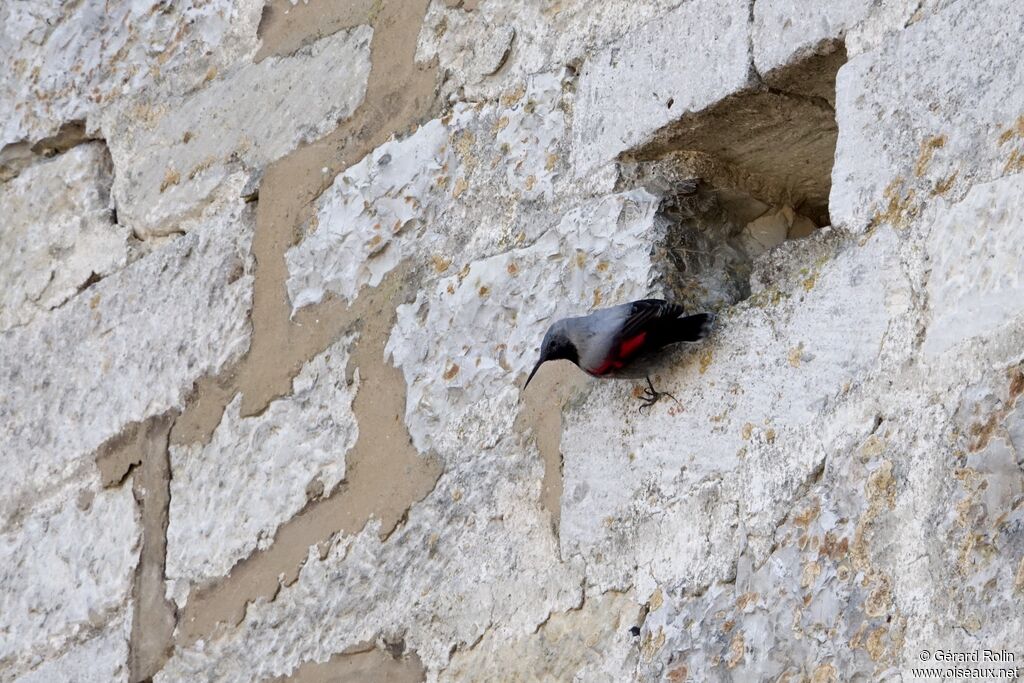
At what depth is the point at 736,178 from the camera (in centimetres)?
245

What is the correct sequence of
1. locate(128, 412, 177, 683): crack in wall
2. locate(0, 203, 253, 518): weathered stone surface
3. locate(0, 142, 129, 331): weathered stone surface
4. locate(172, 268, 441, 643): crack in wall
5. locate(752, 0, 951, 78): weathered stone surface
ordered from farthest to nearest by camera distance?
locate(0, 142, 129, 331): weathered stone surface → locate(0, 203, 253, 518): weathered stone surface → locate(128, 412, 177, 683): crack in wall → locate(172, 268, 441, 643): crack in wall → locate(752, 0, 951, 78): weathered stone surface

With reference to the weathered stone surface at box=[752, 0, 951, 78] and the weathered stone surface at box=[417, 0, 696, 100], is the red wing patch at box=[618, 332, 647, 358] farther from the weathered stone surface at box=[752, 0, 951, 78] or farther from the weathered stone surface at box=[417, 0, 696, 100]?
the weathered stone surface at box=[417, 0, 696, 100]

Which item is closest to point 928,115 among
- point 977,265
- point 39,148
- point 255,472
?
point 977,265

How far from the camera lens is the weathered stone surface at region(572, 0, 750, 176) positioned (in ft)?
7.45

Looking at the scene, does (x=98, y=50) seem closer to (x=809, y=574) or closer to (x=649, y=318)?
(x=649, y=318)

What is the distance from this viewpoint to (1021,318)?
1.82 m

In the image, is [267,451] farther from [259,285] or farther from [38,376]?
[38,376]

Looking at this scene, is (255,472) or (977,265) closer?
→ (977,265)

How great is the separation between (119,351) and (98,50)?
2.45 feet

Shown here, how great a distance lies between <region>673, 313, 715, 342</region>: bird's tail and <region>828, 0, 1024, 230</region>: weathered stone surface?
0.80 ft

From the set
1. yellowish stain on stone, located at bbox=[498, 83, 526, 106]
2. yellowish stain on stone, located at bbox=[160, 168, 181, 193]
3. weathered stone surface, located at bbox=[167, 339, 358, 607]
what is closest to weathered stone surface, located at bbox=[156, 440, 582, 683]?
weathered stone surface, located at bbox=[167, 339, 358, 607]

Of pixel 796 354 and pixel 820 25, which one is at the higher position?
pixel 820 25

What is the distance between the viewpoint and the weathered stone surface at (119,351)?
301 cm

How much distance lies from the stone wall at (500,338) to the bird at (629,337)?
0.04m
